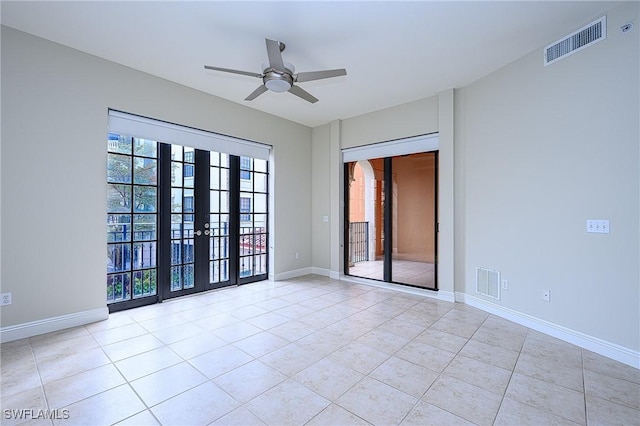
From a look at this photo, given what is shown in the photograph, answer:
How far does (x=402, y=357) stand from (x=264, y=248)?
342 centimetres

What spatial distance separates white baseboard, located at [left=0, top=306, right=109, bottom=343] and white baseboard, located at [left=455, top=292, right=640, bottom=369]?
187 inches

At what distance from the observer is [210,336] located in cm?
301

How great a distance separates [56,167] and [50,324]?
5.49ft

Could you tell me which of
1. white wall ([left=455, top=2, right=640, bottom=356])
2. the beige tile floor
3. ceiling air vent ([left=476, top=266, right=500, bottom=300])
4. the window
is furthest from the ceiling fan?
ceiling air vent ([left=476, top=266, right=500, bottom=300])

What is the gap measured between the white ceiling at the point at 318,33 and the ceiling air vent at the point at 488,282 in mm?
2582

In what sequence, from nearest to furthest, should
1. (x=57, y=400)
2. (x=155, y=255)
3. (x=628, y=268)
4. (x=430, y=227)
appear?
(x=57, y=400) → (x=628, y=268) → (x=155, y=255) → (x=430, y=227)

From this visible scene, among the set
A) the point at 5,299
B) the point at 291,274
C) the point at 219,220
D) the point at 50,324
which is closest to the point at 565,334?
the point at 291,274

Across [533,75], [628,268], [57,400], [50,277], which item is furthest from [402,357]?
[50,277]

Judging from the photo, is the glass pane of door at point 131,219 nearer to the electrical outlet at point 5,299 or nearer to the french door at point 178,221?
the french door at point 178,221

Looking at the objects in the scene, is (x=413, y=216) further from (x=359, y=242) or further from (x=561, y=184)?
(x=561, y=184)

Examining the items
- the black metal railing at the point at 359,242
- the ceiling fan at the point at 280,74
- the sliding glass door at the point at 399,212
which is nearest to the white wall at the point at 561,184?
the sliding glass door at the point at 399,212

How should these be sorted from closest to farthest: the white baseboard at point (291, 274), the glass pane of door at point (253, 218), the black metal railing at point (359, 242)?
the glass pane of door at point (253, 218) < the white baseboard at point (291, 274) < the black metal railing at point (359, 242)

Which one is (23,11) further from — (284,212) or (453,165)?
(453,165)

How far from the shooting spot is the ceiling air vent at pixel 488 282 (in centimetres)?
370
